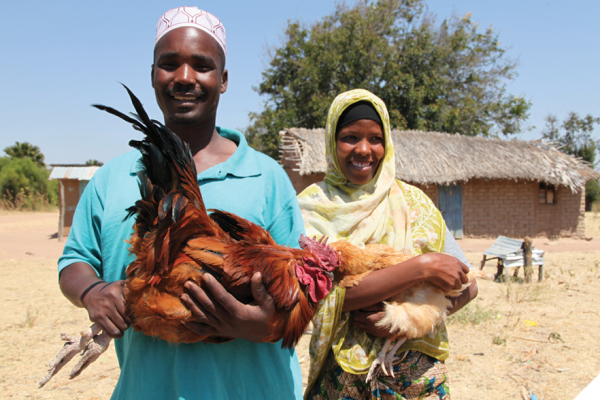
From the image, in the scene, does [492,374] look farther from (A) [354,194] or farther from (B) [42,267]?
(B) [42,267]

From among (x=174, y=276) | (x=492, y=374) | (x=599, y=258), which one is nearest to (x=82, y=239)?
(x=174, y=276)

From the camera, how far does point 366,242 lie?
2.33 metres

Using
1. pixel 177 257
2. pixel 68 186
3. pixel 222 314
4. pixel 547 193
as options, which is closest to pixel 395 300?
pixel 222 314

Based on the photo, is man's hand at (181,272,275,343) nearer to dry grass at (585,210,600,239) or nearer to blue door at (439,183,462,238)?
blue door at (439,183,462,238)

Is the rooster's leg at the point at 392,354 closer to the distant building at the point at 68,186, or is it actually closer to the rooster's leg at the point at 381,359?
the rooster's leg at the point at 381,359

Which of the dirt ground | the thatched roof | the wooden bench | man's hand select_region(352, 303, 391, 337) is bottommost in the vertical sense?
the dirt ground

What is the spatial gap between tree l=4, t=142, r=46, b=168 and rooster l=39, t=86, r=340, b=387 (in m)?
52.3

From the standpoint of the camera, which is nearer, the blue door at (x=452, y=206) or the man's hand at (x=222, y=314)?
the man's hand at (x=222, y=314)

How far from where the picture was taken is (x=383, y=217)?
7.51 ft

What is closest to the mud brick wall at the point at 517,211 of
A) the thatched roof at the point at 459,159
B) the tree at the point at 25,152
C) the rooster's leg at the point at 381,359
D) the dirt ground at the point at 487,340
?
the thatched roof at the point at 459,159

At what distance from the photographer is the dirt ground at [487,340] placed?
4395 millimetres

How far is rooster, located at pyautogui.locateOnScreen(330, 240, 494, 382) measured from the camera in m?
1.99

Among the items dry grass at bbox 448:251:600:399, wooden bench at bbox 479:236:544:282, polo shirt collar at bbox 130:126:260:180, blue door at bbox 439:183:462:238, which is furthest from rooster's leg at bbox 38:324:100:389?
blue door at bbox 439:183:462:238

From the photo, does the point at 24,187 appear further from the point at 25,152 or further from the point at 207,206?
the point at 207,206
